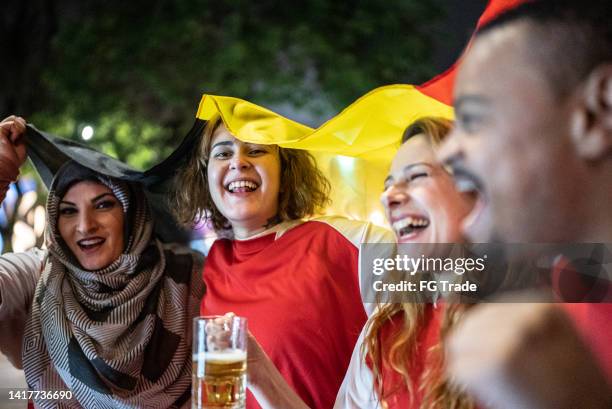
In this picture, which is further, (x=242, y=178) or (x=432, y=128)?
(x=242, y=178)

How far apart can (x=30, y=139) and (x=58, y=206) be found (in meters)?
0.17

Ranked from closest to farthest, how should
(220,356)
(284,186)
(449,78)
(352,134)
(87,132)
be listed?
(220,356), (449,78), (352,134), (284,186), (87,132)

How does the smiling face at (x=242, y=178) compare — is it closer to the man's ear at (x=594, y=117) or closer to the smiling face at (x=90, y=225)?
the smiling face at (x=90, y=225)

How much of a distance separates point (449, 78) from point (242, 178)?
50 cm

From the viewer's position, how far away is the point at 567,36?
1.07m

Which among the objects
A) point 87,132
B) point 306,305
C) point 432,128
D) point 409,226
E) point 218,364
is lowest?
point 218,364

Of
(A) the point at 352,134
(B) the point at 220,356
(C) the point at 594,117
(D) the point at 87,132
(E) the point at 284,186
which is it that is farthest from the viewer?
(D) the point at 87,132

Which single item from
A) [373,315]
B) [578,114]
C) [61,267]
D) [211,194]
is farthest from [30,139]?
[578,114]

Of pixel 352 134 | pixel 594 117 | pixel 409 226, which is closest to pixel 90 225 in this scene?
pixel 352 134

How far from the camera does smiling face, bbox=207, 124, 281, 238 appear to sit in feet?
Answer: 5.18

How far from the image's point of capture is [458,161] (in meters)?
1.16

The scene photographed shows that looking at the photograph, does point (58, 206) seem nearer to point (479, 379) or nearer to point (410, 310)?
point (410, 310)

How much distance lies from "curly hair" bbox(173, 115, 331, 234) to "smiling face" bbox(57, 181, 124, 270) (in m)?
0.18

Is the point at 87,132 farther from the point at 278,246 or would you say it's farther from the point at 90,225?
the point at 278,246
